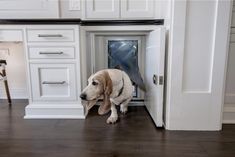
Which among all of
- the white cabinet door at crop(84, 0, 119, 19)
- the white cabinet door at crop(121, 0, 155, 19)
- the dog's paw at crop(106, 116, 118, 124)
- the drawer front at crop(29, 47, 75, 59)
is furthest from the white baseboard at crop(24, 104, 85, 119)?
the white cabinet door at crop(121, 0, 155, 19)

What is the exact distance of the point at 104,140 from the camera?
138 cm

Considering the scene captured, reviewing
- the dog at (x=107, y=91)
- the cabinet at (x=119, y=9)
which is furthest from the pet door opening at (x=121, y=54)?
the dog at (x=107, y=91)

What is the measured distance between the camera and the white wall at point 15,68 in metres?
2.25

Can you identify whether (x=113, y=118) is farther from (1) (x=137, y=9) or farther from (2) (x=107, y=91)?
(1) (x=137, y=9)

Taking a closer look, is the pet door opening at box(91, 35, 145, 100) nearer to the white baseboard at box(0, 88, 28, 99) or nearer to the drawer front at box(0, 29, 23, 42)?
the drawer front at box(0, 29, 23, 42)

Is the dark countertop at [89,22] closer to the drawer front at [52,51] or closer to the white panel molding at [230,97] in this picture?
the drawer front at [52,51]

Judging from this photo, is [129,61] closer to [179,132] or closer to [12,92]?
[179,132]

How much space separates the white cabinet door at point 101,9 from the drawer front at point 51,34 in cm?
39

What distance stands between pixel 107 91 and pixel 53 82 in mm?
489

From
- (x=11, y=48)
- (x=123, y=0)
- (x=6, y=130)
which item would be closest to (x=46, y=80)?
(x=6, y=130)

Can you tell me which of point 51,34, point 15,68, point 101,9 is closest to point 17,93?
point 15,68

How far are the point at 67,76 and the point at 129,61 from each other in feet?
2.30

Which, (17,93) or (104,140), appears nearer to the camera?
(104,140)

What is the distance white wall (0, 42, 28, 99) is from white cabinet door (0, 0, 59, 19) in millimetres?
347
